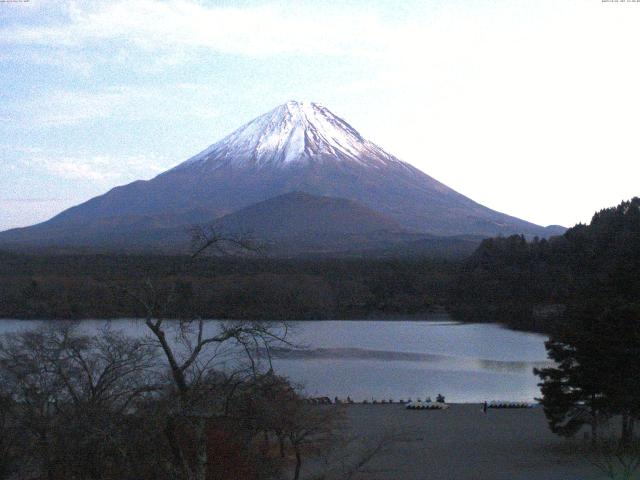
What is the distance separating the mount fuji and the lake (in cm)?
4837

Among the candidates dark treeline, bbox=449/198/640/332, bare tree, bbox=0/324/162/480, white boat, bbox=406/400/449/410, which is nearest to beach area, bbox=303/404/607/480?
white boat, bbox=406/400/449/410

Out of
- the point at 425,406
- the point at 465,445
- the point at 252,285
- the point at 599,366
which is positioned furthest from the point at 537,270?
the point at 599,366

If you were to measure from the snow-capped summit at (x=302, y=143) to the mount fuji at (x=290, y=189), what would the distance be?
106 millimetres

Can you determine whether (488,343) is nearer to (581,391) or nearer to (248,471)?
(581,391)

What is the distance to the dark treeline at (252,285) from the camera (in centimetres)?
2848

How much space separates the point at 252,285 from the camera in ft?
109

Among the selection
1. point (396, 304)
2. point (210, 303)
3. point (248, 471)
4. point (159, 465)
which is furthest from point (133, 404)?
point (396, 304)

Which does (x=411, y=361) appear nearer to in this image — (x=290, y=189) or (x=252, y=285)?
(x=252, y=285)

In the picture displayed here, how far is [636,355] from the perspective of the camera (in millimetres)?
10992

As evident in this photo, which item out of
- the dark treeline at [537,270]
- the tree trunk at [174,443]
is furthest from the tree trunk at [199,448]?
the dark treeline at [537,270]

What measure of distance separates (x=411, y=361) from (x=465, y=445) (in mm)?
11278

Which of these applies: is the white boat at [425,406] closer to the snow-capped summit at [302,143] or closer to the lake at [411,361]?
the lake at [411,361]

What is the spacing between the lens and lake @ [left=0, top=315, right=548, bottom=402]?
743 inches

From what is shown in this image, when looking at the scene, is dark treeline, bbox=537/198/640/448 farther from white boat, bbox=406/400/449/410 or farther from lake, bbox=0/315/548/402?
lake, bbox=0/315/548/402
